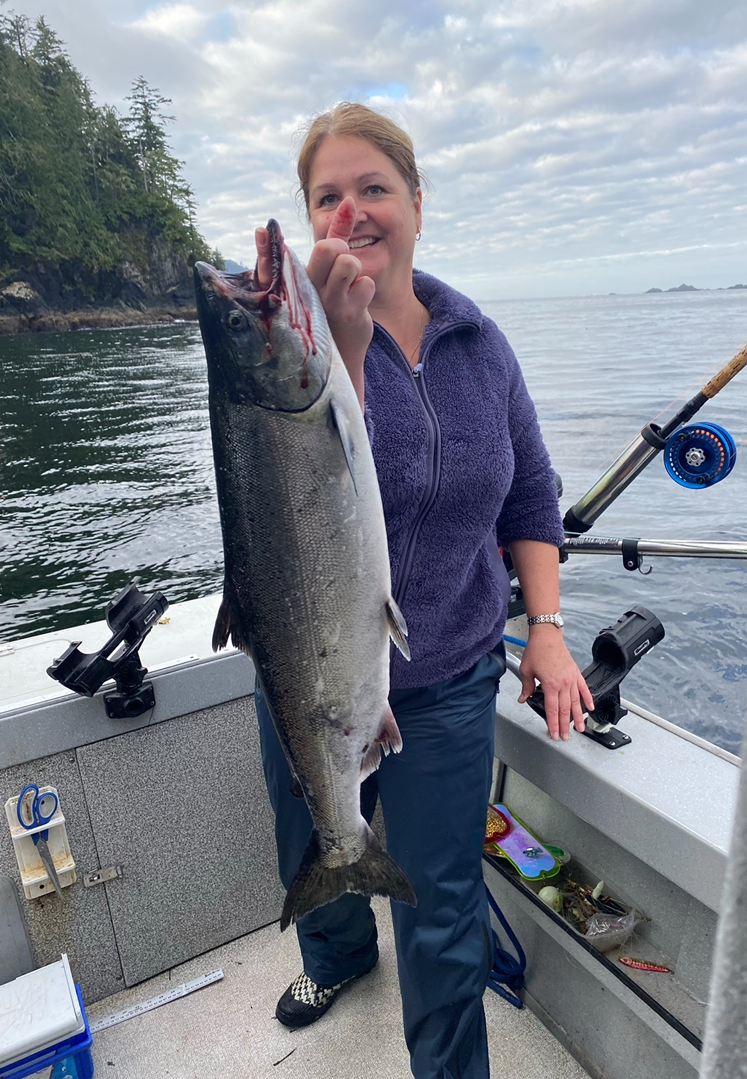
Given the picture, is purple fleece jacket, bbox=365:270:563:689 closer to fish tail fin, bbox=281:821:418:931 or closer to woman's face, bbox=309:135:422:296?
woman's face, bbox=309:135:422:296

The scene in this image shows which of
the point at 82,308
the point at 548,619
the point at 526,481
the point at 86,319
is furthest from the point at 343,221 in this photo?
the point at 82,308

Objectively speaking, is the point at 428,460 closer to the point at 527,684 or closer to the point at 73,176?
the point at 527,684

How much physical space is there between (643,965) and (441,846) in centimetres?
76

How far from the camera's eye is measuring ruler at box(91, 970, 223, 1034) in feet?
8.21

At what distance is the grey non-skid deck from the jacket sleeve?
1.72 m

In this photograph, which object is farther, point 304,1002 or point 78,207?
point 78,207

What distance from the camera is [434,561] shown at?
175 centimetres

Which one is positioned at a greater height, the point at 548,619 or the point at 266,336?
the point at 266,336

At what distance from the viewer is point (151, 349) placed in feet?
127

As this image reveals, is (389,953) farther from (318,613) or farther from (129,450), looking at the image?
(129,450)

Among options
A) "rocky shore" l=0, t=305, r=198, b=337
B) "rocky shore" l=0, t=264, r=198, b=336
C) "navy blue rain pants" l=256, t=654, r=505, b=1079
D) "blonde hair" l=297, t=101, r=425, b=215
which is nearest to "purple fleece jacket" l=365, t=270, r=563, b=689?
"navy blue rain pants" l=256, t=654, r=505, b=1079

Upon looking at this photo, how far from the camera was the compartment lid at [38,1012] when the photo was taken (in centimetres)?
213

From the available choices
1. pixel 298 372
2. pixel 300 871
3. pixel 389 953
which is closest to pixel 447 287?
pixel 298 372

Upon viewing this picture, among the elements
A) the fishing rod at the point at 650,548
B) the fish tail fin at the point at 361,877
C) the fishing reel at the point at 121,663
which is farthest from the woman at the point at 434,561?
the fishing reel at the point at 121,663
